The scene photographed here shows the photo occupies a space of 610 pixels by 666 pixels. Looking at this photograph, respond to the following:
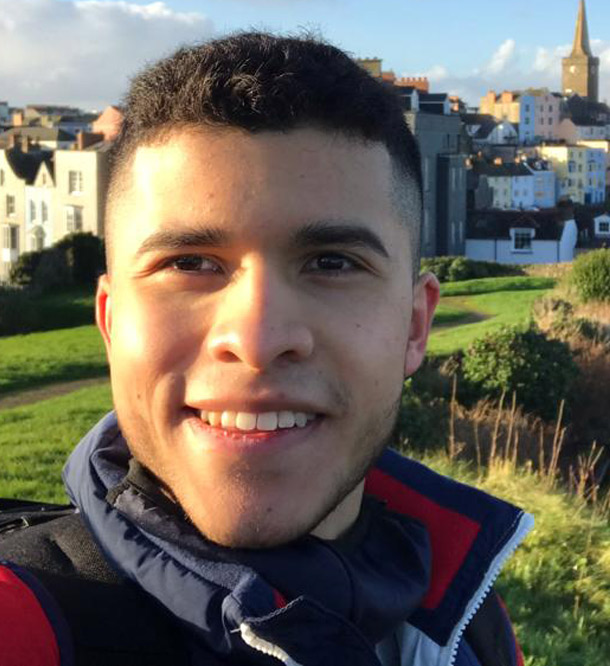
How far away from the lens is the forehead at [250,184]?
1.69 metres

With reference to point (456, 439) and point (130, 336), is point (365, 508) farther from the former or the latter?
point (456, 439)

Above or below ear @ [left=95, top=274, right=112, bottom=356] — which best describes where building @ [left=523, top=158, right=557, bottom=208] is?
above

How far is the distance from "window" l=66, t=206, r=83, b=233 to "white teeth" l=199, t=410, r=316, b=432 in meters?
40.3

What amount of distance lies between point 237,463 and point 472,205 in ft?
187

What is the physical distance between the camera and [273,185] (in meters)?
1.70

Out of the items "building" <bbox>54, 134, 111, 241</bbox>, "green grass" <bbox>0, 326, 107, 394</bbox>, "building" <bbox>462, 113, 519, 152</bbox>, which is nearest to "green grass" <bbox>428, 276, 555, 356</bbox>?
"green grass" <bbox>0, 326, 107, 394</bbox>

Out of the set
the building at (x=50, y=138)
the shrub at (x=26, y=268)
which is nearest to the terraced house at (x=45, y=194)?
the building at (x=50, y=138)

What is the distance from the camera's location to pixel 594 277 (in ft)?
65.0

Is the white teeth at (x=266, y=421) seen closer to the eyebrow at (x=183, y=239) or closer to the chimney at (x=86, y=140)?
the eyebrow at (x=183, y=239)

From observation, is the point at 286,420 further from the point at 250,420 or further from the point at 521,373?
the point at 521,373

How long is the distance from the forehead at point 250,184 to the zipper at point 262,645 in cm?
62

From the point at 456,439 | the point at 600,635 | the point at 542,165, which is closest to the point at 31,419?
the point at 456,439

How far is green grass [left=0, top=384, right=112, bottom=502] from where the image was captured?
6.34 m

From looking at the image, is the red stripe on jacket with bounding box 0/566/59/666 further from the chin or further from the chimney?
the chimney
